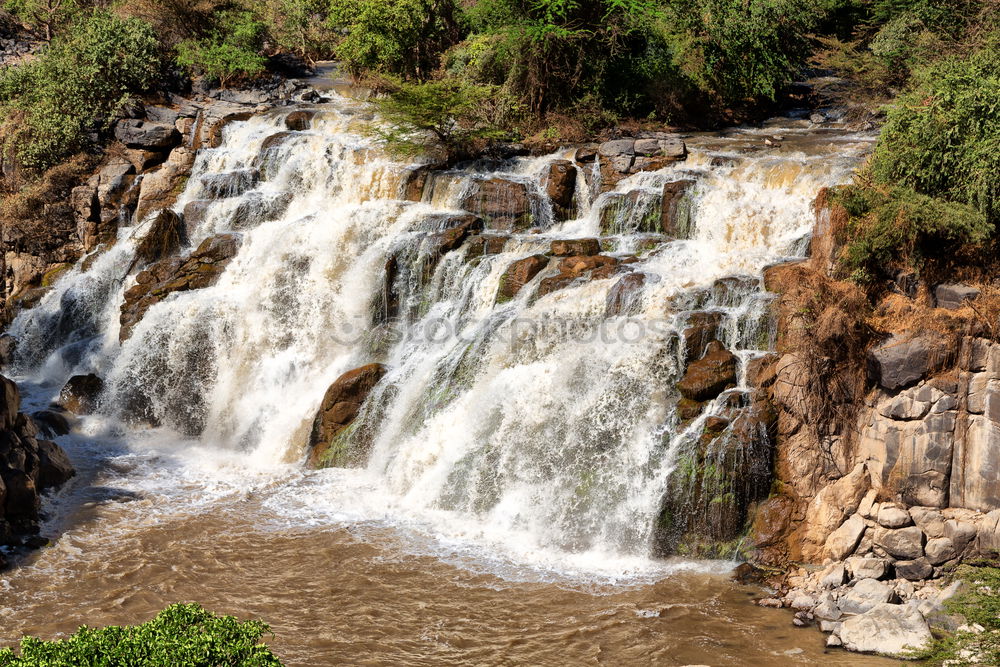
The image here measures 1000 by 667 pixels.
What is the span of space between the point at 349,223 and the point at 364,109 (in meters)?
7.37

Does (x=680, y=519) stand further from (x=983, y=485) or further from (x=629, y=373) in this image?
(x=983, y=485)

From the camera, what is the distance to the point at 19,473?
14.2 m

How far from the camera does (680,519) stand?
44.6ft

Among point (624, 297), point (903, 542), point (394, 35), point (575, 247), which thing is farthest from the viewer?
point (394, 35)

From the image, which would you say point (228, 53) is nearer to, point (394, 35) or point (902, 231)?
point (394, 35)

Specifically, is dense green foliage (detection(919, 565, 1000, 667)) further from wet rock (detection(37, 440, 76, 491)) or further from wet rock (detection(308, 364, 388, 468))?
wet rock (detection(37, 440, 76, 491))

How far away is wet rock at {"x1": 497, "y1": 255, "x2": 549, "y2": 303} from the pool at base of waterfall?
4.56 metres

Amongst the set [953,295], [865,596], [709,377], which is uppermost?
[953,295]

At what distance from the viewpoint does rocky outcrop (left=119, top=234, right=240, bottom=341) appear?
2025cm

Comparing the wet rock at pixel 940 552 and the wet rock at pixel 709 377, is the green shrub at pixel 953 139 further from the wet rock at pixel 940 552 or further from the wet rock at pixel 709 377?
the wet rock at pixel 940 552

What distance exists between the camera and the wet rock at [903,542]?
12398 mm

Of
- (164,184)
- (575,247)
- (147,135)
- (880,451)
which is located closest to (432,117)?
(575,247)

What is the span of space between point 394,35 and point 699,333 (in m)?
19.4

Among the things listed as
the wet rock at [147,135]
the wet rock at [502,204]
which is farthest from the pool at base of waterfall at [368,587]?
the wet rock at [147,135]
